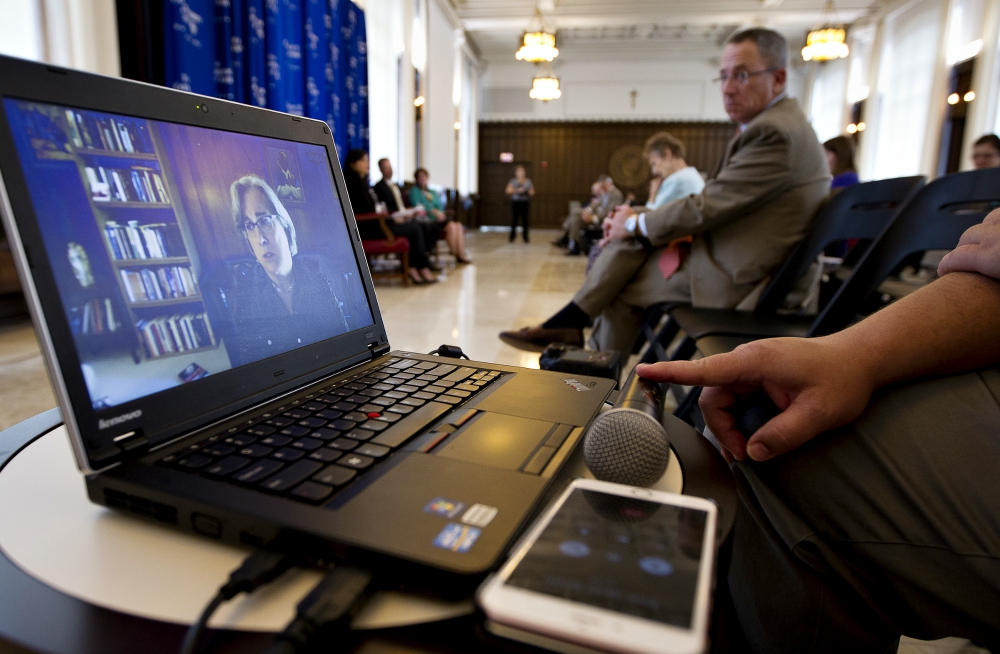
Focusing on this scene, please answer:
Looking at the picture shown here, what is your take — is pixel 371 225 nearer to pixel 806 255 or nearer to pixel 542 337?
pixel 542 337

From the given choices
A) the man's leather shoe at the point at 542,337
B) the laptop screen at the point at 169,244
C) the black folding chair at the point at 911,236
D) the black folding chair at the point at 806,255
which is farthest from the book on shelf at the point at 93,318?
the man's leather shoe at the point at 542,337

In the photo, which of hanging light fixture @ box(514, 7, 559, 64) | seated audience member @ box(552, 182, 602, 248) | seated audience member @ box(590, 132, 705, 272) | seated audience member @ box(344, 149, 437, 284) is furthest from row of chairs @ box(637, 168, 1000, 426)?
seated audience member @ box(552, 182, 602, 248)

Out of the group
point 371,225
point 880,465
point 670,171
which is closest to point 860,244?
point 880,465

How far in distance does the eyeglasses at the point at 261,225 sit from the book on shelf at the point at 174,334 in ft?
0.35

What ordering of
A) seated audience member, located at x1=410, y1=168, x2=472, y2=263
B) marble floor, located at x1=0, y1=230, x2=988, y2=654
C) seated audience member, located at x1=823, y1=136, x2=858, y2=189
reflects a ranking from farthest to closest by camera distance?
seated audience member, located at x1=410, y1=168, x2=472, y2=263, seated audience member, located at x1=823, y1=136, x2=858, y2=189, marble floor, located at x1=0, y1=230, x2=988, y2=654

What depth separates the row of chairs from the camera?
114 centimetres

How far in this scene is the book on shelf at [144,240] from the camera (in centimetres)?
44

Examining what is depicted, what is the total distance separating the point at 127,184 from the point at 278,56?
459cm

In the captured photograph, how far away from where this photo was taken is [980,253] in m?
0.60

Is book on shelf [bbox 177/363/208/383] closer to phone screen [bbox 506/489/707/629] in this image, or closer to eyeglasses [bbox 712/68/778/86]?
phone screen [bbox 506/489/707/629]

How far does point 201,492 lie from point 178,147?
320mm

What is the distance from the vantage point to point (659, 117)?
473 inches

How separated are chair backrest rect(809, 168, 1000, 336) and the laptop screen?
3.72 feet

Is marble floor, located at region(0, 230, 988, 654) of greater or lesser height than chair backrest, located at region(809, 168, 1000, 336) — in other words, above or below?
below
